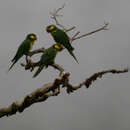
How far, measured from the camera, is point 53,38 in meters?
10.0

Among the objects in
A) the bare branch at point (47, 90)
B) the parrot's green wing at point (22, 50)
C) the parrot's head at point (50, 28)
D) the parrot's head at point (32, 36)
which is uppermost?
the parrot's head at point (50, 28)

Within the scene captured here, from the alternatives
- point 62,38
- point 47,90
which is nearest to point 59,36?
point 62,38

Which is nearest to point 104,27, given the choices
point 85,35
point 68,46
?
point 85,35

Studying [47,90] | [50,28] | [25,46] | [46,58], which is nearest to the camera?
[47,90]

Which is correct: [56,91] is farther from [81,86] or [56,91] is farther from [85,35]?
[85,35]

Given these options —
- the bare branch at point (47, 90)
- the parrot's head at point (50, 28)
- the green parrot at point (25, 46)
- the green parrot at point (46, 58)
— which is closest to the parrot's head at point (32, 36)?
the green parrot at point (25, 46)

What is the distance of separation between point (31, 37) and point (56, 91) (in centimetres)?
268

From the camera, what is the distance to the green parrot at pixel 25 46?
9.26m

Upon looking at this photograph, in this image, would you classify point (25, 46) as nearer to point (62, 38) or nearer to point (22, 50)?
point (22, 50)

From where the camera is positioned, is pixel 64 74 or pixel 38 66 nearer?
pixel 64 74

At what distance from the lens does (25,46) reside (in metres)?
9.55

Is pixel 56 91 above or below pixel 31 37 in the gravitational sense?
below

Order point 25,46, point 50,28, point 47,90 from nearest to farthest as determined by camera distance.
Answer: point 47,90
point 25,46
point 50,28

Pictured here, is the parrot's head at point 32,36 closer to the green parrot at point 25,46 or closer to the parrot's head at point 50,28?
the green parrot at point 25,46
